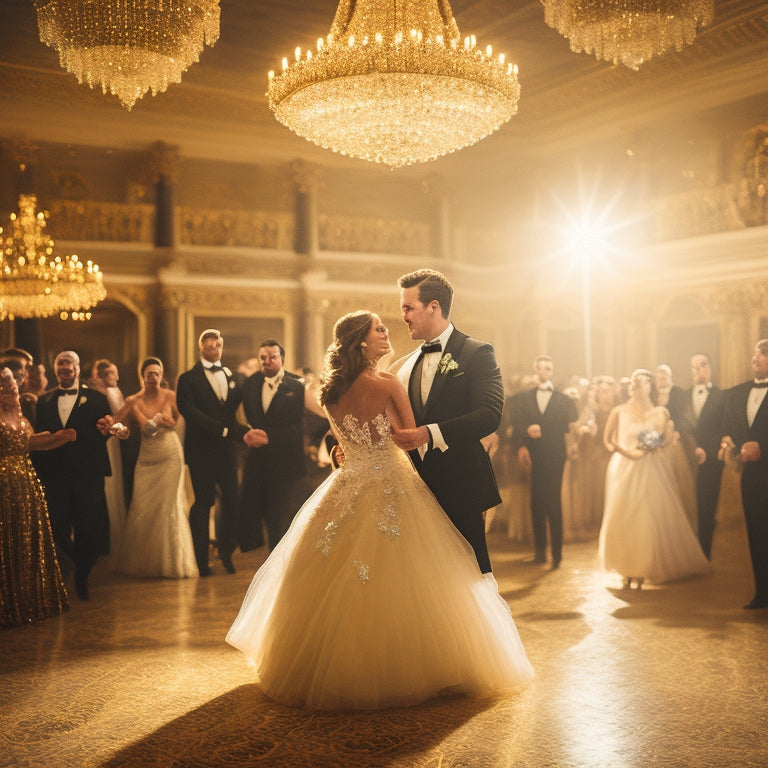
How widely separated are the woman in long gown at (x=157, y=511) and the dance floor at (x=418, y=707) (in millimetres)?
801

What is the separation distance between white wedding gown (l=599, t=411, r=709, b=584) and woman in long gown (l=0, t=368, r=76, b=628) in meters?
3.47

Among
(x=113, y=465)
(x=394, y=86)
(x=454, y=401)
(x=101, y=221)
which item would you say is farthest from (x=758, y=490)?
(x=101, y=221)

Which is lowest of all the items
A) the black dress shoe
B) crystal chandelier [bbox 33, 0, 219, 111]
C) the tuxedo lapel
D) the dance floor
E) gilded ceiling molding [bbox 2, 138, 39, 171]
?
the dance floor

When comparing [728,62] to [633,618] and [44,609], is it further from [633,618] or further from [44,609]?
[44,609]

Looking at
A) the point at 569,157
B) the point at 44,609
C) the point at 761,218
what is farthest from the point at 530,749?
the point at 569,157

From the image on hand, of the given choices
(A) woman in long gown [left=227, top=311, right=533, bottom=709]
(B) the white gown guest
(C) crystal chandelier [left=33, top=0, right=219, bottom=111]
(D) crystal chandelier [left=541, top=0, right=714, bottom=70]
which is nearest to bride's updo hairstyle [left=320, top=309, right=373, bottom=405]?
(A) woman in long gown [left=227, top=311, right=533, bottom=709]

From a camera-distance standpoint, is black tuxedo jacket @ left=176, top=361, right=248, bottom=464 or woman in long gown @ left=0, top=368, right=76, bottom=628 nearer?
woman in long gown @ left=0, top=368, right=76, bottom=628

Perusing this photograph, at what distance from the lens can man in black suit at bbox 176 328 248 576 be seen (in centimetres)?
621

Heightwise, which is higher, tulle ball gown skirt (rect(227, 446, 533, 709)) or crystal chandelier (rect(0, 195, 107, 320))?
crystal chandelier (rect(0, 195, 107, 320))

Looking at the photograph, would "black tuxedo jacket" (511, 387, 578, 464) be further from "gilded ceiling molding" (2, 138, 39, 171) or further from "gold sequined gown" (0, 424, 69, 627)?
"gilded ceiling molding" (2, 138, 39, 171)

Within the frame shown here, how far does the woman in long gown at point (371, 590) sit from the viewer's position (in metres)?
3.31

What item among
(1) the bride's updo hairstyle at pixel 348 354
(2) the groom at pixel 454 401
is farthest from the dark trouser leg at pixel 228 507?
(1) the bride's updo hairstyle at pixel 348 354

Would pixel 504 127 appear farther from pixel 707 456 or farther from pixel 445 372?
pixel 445 372

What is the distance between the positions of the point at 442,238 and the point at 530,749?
436 inches
